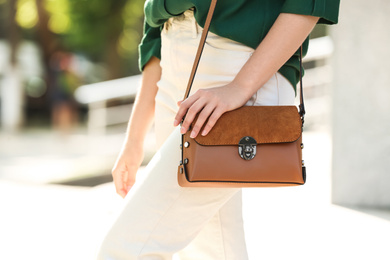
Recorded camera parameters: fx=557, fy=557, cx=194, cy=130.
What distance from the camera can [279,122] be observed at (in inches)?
55.1

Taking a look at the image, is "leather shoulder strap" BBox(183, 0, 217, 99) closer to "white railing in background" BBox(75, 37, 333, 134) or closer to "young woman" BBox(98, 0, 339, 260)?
"young woman" BBox(98, 0, 339, 260)

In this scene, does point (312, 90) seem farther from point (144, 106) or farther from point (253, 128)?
point (253, 128)

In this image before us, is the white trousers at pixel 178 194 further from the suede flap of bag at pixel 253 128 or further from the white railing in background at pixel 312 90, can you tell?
the white railing in background at pixel 312 90

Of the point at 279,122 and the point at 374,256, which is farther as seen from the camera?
the point at 374,256

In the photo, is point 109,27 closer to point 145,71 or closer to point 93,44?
point 93,44

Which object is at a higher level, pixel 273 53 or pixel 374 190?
pixel 273 53

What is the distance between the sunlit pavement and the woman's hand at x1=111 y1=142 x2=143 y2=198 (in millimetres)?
778

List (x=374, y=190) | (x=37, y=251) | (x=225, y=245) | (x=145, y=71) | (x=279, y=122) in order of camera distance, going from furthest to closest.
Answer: (x=374, y=190) → (x=37, y=251) → (x=145, y=71) → (x=225, y=245) → (x=279, y=122)

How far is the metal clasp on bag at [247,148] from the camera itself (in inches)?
53.9

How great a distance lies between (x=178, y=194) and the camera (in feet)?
4.62

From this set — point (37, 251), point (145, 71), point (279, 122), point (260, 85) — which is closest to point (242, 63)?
A: point (260, 85)

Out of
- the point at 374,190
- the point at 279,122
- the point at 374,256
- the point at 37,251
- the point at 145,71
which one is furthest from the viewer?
the point at 374,190

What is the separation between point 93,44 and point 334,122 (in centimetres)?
1752

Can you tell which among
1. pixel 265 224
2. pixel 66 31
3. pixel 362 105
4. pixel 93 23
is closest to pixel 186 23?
pixel 265 224
